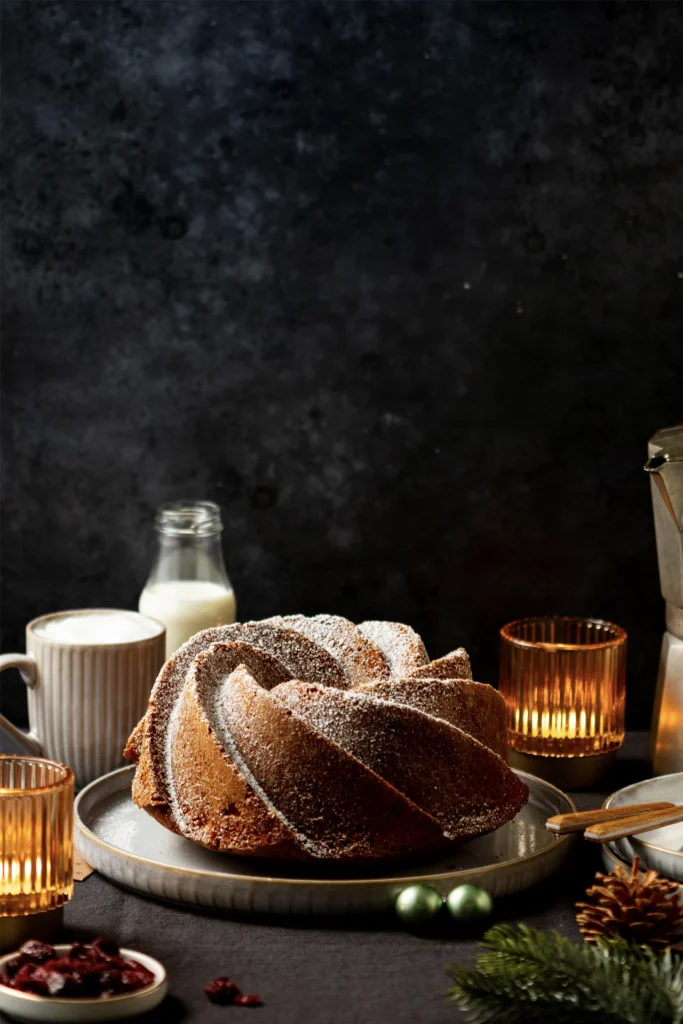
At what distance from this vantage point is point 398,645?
1.37m

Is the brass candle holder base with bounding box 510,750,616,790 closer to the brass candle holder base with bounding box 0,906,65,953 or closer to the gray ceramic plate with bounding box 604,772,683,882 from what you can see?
the gray ceramic plate with bounding box 604,772,683,882

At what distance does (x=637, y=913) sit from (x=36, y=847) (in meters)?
0.46

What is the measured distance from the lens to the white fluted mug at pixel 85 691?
4.74 feet

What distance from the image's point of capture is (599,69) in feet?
5.32

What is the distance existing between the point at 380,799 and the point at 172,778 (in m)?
0.20

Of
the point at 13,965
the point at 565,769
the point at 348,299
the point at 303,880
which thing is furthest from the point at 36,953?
the point at 348,299

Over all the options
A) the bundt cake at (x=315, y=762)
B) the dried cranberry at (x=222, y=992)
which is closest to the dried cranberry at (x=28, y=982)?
the dried cranberry at (x=222, y=992)

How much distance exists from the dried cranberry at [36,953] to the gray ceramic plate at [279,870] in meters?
0.17

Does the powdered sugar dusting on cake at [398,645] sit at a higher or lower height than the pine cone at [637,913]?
higher

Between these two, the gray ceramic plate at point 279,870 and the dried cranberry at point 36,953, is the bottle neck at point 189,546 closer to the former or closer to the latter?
the gray ceramic plate at point 279,870

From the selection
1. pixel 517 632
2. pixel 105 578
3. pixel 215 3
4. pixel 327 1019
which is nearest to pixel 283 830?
pixel 327 1019

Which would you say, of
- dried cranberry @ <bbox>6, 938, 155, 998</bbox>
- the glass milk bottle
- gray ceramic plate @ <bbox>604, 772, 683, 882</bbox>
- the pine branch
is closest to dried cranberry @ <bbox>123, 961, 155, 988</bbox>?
dried cranberry @ <bbox>6, 938, 155, 998</bbox>

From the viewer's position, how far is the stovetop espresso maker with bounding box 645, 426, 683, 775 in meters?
1.38

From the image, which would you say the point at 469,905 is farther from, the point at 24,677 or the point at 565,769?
the point at 24,677
